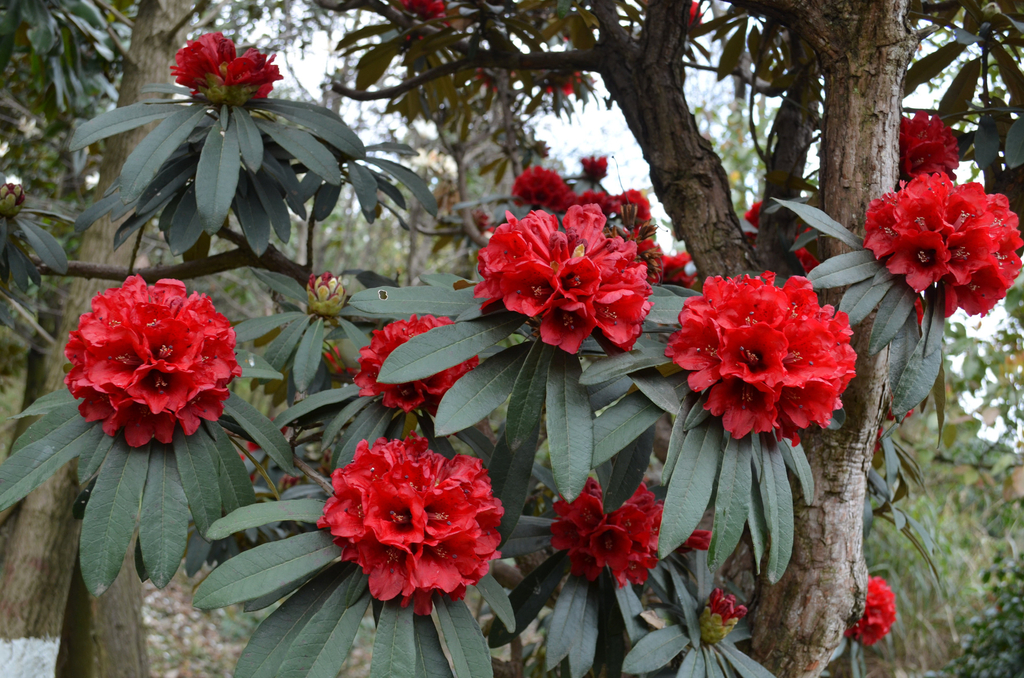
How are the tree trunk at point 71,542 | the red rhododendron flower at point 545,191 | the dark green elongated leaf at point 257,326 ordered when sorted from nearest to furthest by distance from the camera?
1. the dark green elongated leaf at point 257,326
2. the tree trunk at point 71,542
3. the red rhododendron flower at point 545,191

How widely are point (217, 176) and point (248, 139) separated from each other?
0.09 meters

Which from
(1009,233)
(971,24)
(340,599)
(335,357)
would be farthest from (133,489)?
(971,24)

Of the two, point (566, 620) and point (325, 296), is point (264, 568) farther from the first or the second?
point (325, 296)

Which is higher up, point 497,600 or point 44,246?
point 44,246

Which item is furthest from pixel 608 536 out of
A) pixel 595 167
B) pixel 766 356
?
pixel 595 167

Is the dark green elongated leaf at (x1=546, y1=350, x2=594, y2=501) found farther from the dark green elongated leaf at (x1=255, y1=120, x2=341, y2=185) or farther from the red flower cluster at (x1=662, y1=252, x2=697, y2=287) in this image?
the red flower cluster at (x1=662, y1=252, x2=697, y2=287)

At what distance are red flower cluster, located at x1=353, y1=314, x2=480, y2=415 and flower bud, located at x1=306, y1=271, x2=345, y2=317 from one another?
38cm

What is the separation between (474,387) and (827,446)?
70 centimetres

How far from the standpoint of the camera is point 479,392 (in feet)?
2.67

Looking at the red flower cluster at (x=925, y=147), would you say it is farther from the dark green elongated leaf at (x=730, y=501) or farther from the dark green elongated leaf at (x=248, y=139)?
the dark green elongated leaf at (x=248, y=139)

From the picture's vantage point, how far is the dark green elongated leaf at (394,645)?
0.75 m

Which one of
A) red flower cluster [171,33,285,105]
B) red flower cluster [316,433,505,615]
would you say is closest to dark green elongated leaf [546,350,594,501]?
red flower cluster [316,433,505,615]

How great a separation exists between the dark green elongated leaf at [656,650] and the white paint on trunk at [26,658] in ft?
6.14

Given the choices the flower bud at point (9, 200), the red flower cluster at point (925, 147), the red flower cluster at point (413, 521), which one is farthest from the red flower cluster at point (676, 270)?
the flower bud at point (9, 200)
